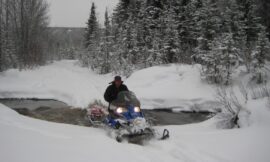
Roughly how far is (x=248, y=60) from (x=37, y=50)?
89.7ft

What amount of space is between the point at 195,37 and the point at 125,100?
18327 millimetres

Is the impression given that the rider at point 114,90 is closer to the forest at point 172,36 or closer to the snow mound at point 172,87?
the snow mound at point 172,87

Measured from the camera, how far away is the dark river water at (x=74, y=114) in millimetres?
10008

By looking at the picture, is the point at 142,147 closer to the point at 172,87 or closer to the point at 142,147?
the point at 142,147

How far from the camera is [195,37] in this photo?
2486 cm

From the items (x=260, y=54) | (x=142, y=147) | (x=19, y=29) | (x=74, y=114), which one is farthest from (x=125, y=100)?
(x=19, y=29)

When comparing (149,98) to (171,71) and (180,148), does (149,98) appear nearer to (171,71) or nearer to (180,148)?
(171,71)

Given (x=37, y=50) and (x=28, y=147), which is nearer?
(x=28, y=147)

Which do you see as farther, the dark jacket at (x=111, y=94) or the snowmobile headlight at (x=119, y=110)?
the dark jacket at (x=111, y=94)

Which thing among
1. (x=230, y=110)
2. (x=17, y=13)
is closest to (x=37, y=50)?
(x=17, y=13)

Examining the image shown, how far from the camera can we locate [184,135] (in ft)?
24.6

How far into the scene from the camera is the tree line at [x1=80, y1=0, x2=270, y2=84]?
14.6 meters

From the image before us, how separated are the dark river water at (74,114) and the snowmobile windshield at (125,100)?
6.12 ft

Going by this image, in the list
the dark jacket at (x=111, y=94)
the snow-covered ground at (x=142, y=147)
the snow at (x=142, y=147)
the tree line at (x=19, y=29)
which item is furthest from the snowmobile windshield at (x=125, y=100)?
the tree line at (x=19, y=29)
